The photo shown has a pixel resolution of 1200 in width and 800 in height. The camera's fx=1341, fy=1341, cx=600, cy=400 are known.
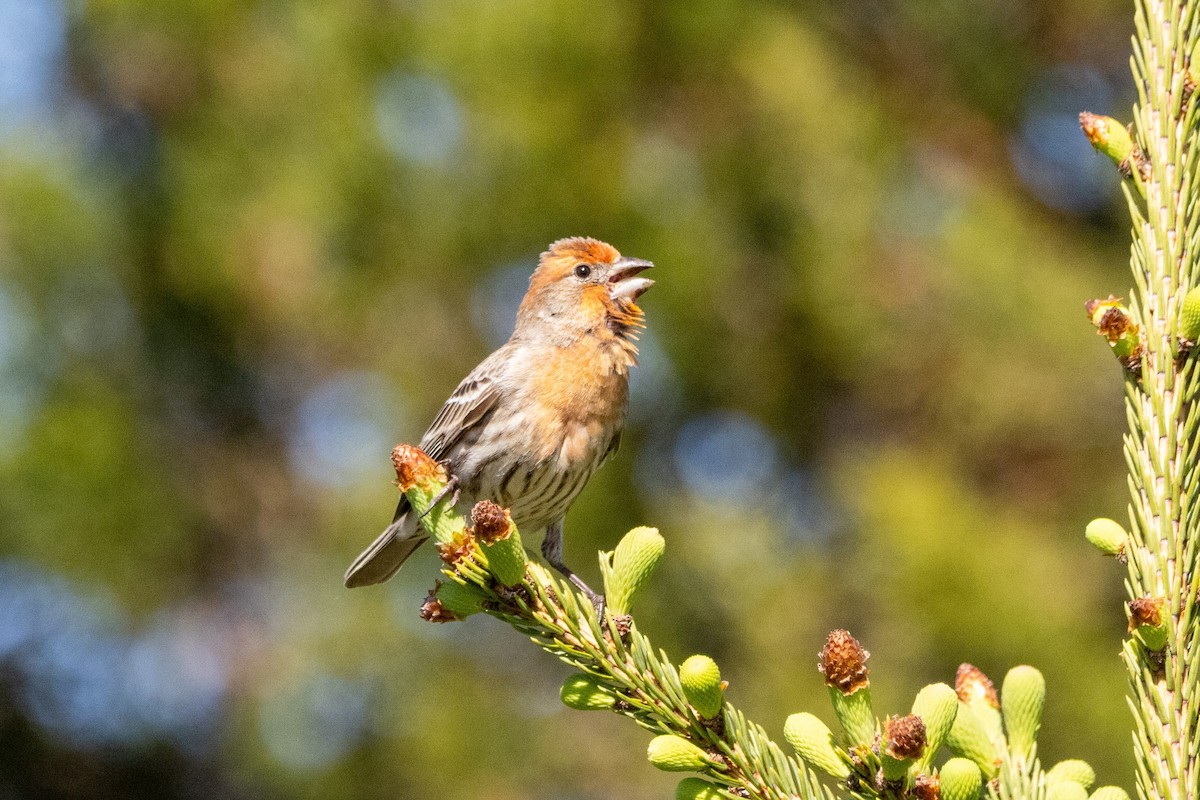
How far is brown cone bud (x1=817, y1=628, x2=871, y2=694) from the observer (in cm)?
171

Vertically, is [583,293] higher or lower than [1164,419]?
higher

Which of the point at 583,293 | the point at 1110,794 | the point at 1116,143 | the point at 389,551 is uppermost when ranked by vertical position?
the point at 583,293

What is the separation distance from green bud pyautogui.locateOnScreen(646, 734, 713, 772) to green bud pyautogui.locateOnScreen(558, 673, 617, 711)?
134mm

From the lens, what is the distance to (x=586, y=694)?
1.95 m

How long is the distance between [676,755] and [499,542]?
0.40 m

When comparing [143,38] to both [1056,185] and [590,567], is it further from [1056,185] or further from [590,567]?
[1056,185]

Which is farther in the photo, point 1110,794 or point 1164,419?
point 1164,419

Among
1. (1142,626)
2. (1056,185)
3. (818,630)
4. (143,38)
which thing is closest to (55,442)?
(143,38)

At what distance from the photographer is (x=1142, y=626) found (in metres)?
1.78

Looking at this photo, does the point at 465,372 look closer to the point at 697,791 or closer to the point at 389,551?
the point at 389,551

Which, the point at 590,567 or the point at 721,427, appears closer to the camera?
the point at 590,567

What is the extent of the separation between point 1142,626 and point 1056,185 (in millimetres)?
6768

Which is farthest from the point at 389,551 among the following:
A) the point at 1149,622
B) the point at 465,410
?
the point at 1149,622

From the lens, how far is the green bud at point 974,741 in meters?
1.95
